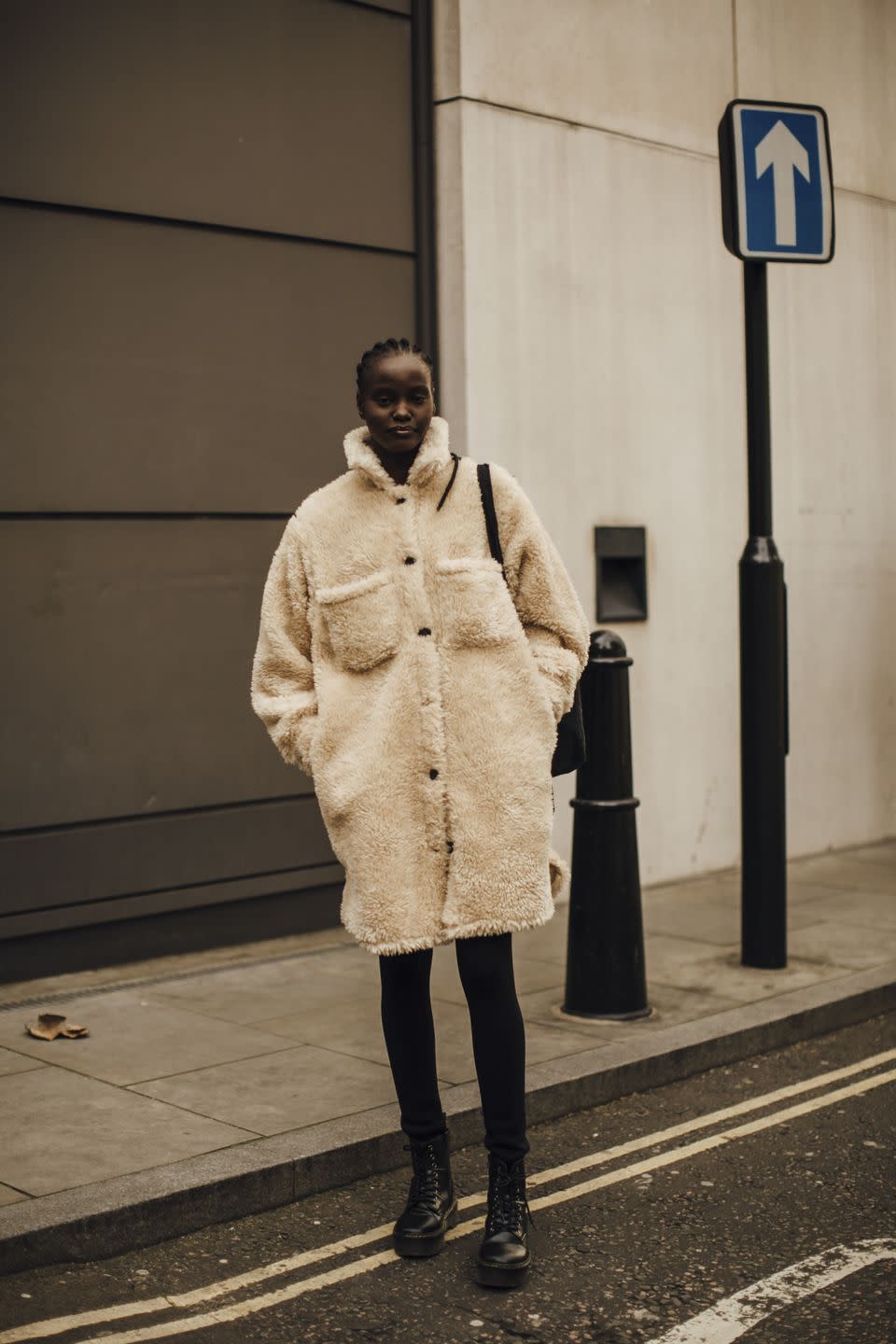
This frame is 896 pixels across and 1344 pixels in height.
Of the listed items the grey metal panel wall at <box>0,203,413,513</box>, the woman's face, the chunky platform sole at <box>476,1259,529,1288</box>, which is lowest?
the chunky platform sole at <box>476,1259,529,1288</box>

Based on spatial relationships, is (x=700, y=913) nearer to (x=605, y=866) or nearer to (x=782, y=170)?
(x=605, y=866)

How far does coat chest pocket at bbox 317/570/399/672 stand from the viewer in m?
3.65

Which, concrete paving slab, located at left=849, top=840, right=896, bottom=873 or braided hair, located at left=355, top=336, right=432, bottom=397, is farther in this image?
concrete paving slab, located at left=849, top=840, right=896, bottom=873

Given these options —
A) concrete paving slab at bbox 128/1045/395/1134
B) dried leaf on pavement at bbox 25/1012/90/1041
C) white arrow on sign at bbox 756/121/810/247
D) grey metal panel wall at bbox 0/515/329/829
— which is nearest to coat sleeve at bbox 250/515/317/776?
concrete paving slab at bbox 128/1045/395/1134

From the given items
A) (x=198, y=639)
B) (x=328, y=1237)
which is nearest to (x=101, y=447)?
(x=198, y=639)

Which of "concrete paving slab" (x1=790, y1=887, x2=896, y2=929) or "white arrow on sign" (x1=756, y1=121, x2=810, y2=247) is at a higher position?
"white arrow on sign" (x1=756, y1=121, x2=810, y2=247)

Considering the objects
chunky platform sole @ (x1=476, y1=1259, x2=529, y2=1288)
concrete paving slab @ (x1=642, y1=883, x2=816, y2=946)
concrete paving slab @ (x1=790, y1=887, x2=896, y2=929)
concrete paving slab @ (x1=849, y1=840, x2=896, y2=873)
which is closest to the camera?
chunky platform sole @ (x1=476, y1=1259, x2=529, y2=1288)

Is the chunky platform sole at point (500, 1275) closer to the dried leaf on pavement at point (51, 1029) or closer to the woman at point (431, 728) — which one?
the woman at point (431, 728)

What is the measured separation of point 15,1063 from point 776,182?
4.10 meters

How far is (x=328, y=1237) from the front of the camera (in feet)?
12.8

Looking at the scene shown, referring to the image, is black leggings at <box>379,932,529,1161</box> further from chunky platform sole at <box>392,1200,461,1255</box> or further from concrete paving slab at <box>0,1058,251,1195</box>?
concrete paving slab at <box>0,1058,251,1195</box>

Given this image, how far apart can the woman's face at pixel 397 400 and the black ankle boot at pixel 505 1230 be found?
1.61m

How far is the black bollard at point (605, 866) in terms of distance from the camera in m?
5.54

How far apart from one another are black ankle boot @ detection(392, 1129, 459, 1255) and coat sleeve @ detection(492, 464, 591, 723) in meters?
1.04
